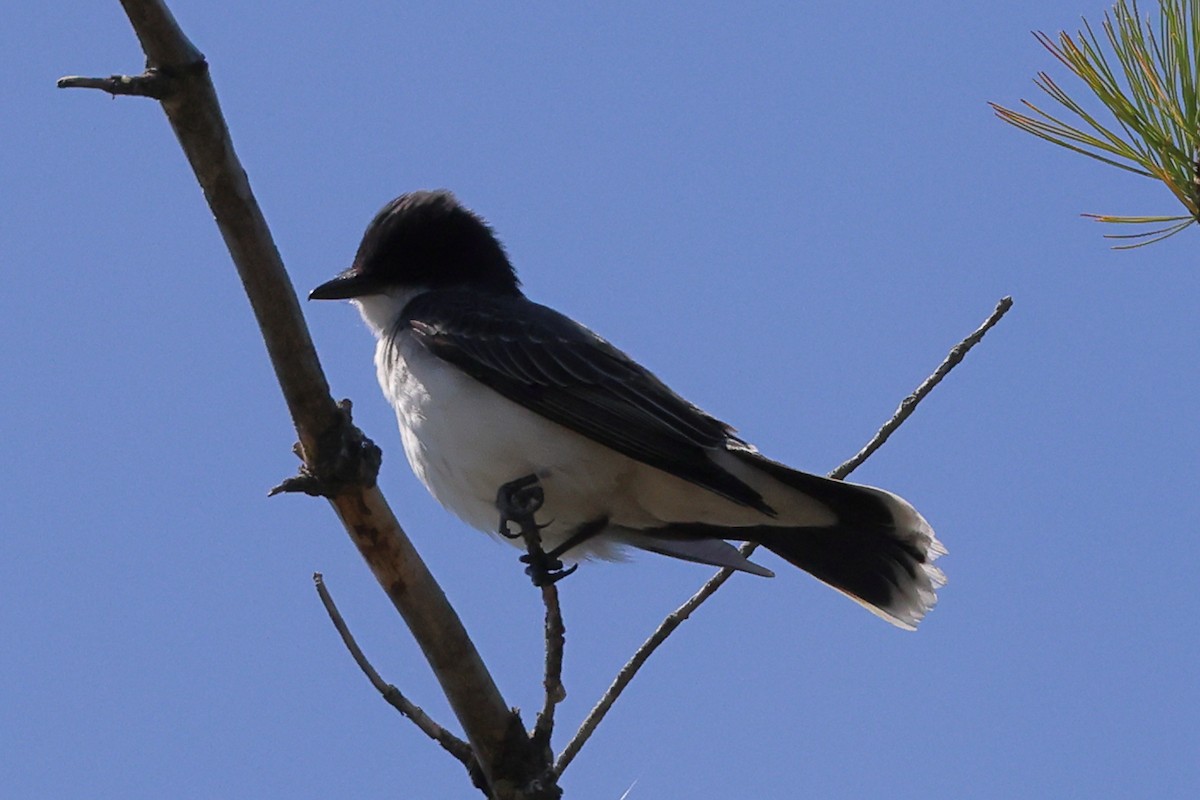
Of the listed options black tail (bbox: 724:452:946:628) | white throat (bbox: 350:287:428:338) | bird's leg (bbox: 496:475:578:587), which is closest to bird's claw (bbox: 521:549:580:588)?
bird's leg (bbox: 496:475:578:587)

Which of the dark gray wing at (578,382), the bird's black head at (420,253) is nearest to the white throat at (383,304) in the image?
the bird's black head at (420,253)

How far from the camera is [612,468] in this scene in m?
6.42

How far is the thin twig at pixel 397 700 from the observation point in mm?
5023

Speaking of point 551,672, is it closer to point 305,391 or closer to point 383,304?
point 305,391

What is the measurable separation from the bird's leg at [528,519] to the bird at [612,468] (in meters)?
0.03

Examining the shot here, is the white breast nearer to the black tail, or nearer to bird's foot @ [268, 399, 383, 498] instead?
the black tail

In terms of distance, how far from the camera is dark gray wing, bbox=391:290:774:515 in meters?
6.26

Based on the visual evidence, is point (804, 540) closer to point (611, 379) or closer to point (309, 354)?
point (611, 379)

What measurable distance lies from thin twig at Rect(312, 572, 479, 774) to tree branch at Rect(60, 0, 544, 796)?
2.2 inches

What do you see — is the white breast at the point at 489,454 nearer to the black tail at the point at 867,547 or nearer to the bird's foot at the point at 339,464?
the black tail at the point at 867,547

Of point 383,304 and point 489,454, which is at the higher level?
point 383,304

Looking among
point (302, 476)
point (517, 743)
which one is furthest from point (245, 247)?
point (517, 743)

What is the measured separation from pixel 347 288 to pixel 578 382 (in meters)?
1.45

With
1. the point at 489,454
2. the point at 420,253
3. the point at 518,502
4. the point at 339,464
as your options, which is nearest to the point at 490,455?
the point at 489,454
